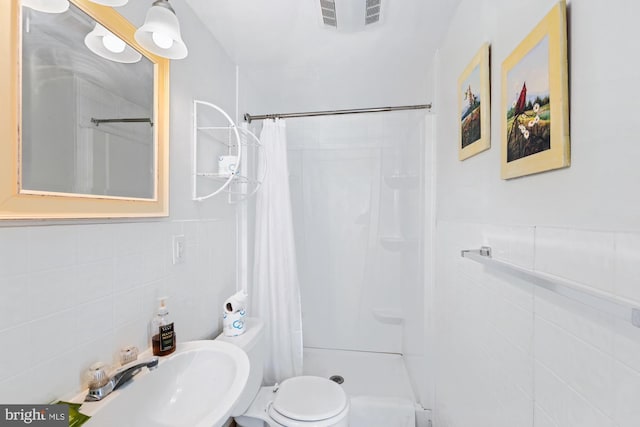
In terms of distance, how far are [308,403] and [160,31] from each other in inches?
61.8

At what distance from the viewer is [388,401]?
160 cm

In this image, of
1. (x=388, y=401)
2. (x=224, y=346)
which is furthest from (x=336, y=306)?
(x=224, y=346)

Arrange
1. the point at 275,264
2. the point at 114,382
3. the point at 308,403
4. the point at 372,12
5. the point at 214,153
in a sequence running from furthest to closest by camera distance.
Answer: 1. the point at 275,264
2. the point at 214,153
3. the point at 308,403
4. the point at 372,12
5. the point at 114,382

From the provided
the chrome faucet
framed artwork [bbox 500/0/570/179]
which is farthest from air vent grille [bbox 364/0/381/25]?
the chrome faucet

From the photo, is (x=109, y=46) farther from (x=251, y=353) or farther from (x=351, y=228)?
(x=351, y=228)

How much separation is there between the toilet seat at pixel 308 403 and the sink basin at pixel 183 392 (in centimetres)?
Answer: 49

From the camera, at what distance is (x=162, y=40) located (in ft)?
2.93

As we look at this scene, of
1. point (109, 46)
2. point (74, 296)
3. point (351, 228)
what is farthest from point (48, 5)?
point (351, 228)

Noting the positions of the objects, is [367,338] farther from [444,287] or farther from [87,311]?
[87,311]

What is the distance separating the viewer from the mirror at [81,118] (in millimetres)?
629

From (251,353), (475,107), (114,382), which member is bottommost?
(251,353)

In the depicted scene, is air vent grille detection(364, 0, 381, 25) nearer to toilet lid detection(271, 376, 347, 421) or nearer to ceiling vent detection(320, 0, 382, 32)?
ceiling vent detection(320, 0, 382, 32)

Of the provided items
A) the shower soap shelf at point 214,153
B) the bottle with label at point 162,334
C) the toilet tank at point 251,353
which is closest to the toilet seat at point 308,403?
the toilet tank at point 251,353

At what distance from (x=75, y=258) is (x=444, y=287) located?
1.47 meters
